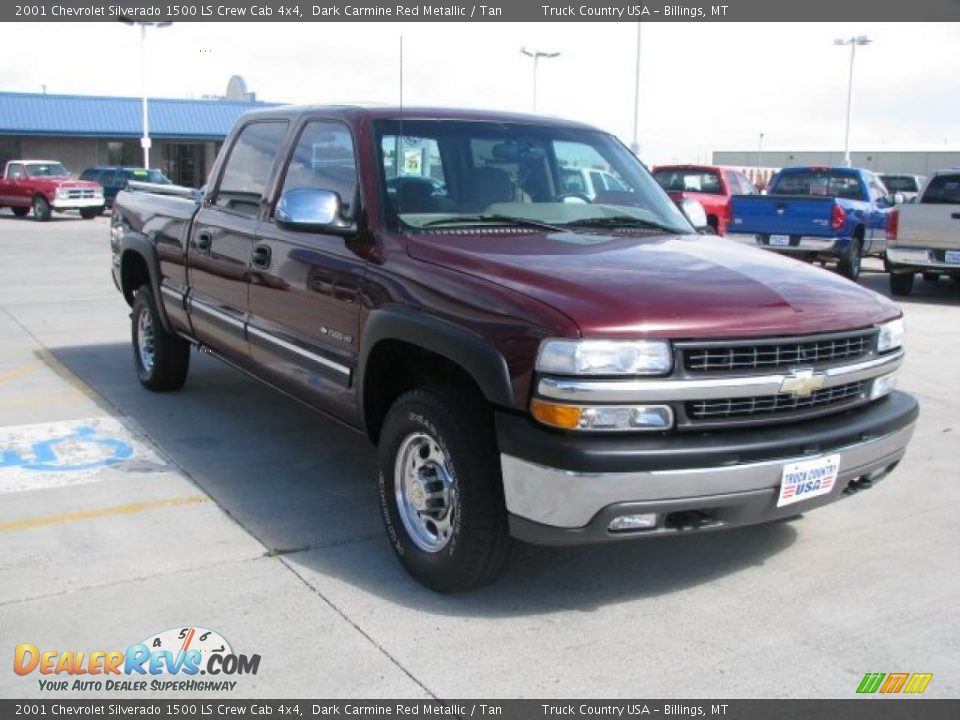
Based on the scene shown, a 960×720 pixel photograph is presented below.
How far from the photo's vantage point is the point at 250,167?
5.77 metres

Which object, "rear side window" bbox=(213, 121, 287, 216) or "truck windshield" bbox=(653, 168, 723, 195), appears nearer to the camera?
"rear side window" bbox=(213, 121, 287, 216)

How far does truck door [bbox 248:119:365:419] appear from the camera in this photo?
4.50 meters

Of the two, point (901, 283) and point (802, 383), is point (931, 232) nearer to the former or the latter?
point (901, 283)

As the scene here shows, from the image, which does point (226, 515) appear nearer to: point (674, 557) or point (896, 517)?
point (674, 557)

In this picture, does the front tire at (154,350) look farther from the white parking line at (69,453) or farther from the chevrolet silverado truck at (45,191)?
the chevrolet silverado truck at (45,191)

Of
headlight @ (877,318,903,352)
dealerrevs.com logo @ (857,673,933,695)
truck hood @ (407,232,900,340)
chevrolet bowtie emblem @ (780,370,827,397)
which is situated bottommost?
dealerrevs.com logo @ (857,673,933,695)

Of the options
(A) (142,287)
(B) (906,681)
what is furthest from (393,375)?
(A) (142,287)

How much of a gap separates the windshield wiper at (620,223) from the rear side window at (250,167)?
1779mm

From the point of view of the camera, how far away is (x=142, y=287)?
23.9ft

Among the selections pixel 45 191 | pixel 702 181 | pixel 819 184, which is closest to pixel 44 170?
pixel 45 191

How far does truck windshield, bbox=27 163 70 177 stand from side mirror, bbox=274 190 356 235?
30427mm

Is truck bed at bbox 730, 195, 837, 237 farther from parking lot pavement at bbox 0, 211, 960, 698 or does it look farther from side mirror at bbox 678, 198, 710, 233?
side mirror at bbox 678, 198, 710, 233

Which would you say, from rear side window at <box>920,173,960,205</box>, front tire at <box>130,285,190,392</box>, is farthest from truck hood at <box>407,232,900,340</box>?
rear side window at <box>920,173,960,205</box>

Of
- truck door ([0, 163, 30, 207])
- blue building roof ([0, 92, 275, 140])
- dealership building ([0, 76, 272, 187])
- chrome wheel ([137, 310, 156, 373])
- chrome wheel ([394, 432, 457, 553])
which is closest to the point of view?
chrome wheel ([394, 432, 457, 553])
